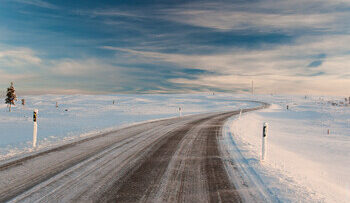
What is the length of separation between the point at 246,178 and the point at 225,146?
10.9 feet

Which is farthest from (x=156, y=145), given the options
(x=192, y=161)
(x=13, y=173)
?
(x=13, y=173)

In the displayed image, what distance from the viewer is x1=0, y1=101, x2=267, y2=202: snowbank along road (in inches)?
141

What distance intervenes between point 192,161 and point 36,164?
4062mm

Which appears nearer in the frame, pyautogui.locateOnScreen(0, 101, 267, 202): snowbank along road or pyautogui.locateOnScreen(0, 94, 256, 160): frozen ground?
pyautogui.locateOnScreen(0, 101, 267, 202): snowbank along road

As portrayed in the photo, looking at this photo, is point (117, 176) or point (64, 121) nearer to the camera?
point (117, 176)

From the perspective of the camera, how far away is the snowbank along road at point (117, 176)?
358 centimetres

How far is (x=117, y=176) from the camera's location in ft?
14.8

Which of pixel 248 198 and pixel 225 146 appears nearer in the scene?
pixel 248 198

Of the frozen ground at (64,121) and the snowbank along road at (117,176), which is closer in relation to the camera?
the snowbank along road at (117,176)

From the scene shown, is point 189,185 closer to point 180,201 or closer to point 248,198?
point 180,201

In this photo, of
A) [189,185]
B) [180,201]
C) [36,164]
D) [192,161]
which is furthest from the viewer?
[192,161]

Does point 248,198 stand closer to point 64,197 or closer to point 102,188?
point 102,188

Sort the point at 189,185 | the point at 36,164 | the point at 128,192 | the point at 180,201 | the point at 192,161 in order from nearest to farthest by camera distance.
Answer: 1. the point at 180,201
2. the point at 128,192
3. the point at 189,185
4. the point at 36,164
5. the point at 192,161

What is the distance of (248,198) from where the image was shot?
3.57 m
